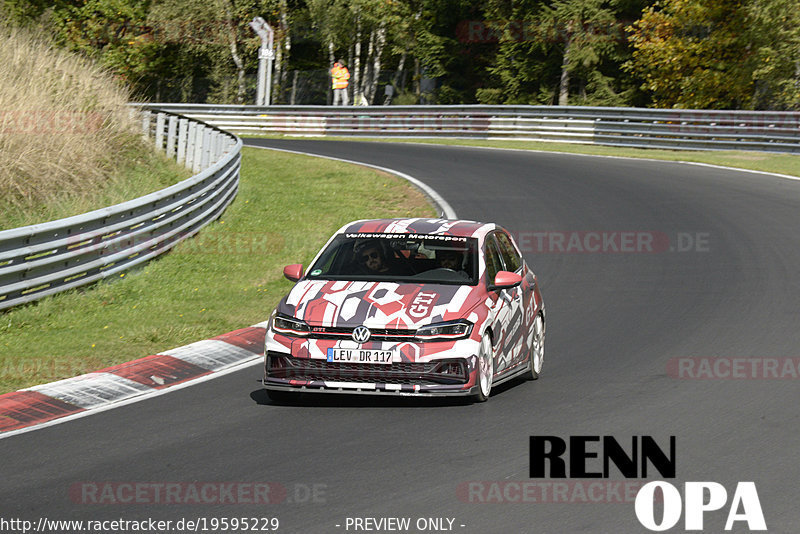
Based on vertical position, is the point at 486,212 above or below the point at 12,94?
below

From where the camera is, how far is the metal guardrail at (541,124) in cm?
3238

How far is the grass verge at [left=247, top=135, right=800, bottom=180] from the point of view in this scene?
96.2ft

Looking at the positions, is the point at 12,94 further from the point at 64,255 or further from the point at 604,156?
the point at 604,156

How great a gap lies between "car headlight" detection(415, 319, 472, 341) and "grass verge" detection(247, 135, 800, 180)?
20039mm

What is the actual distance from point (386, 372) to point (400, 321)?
412 millimetres

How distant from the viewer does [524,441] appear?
8.38 metres

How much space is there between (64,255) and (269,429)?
659cm

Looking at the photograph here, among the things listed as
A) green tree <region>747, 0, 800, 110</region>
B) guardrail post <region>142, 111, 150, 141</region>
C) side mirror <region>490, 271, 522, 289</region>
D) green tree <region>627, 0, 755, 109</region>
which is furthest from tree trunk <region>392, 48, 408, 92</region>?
side mirror <region>490, 271, 522, 289</region>

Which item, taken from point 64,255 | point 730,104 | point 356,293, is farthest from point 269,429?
point 730,104

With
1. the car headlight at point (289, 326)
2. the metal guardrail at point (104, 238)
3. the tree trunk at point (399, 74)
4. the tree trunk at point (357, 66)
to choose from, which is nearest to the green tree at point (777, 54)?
the metal guardrail at point (104, 238)

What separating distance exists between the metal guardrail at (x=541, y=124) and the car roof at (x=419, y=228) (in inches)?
888

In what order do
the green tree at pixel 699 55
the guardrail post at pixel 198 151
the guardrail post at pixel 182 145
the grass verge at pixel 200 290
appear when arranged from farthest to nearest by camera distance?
the green tree at pixel 699 55, the guardrail post at pixel 182 145, the guardrail post at pixel 198 151, the grass verge at pixel 200 290

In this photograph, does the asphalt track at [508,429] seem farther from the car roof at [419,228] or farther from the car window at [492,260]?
the car roof at [419,228]

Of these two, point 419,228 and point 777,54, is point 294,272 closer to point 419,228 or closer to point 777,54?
point 419,228
